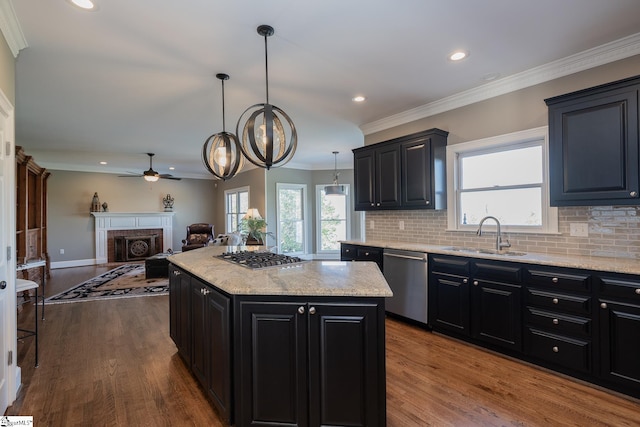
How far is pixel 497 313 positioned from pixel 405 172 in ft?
6.18

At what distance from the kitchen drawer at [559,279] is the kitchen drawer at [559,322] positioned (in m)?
0.23

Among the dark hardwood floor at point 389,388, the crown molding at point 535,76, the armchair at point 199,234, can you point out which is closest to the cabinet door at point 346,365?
the dark hardwood floor at point 389,388

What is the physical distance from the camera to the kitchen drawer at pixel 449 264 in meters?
3.07

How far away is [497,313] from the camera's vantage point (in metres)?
2.85

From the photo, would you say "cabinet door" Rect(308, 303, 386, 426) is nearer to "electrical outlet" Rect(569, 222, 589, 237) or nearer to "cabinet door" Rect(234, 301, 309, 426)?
"cabinet door" Rect(234, 301, 309, 426)

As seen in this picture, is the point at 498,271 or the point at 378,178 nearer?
the point at 498,271

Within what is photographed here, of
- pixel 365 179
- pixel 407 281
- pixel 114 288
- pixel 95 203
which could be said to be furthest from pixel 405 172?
pixel 95 203

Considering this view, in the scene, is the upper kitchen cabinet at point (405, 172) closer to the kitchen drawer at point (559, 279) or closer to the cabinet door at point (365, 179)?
the cabinet door at point (365, 179)

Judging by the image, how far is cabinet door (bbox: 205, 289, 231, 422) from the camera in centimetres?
184

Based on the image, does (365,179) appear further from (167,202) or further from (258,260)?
(167,202)

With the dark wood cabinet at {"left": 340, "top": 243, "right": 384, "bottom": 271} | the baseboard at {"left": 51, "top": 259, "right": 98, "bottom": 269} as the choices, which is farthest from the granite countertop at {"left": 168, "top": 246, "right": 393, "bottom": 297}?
the baseboard at {"left": 51, "top": 259, "right": 98, "bottom": 269}

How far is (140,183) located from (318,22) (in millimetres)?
8650

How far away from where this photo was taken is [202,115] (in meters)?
4.35

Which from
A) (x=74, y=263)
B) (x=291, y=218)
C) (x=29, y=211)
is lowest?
(x=74, y=263)
